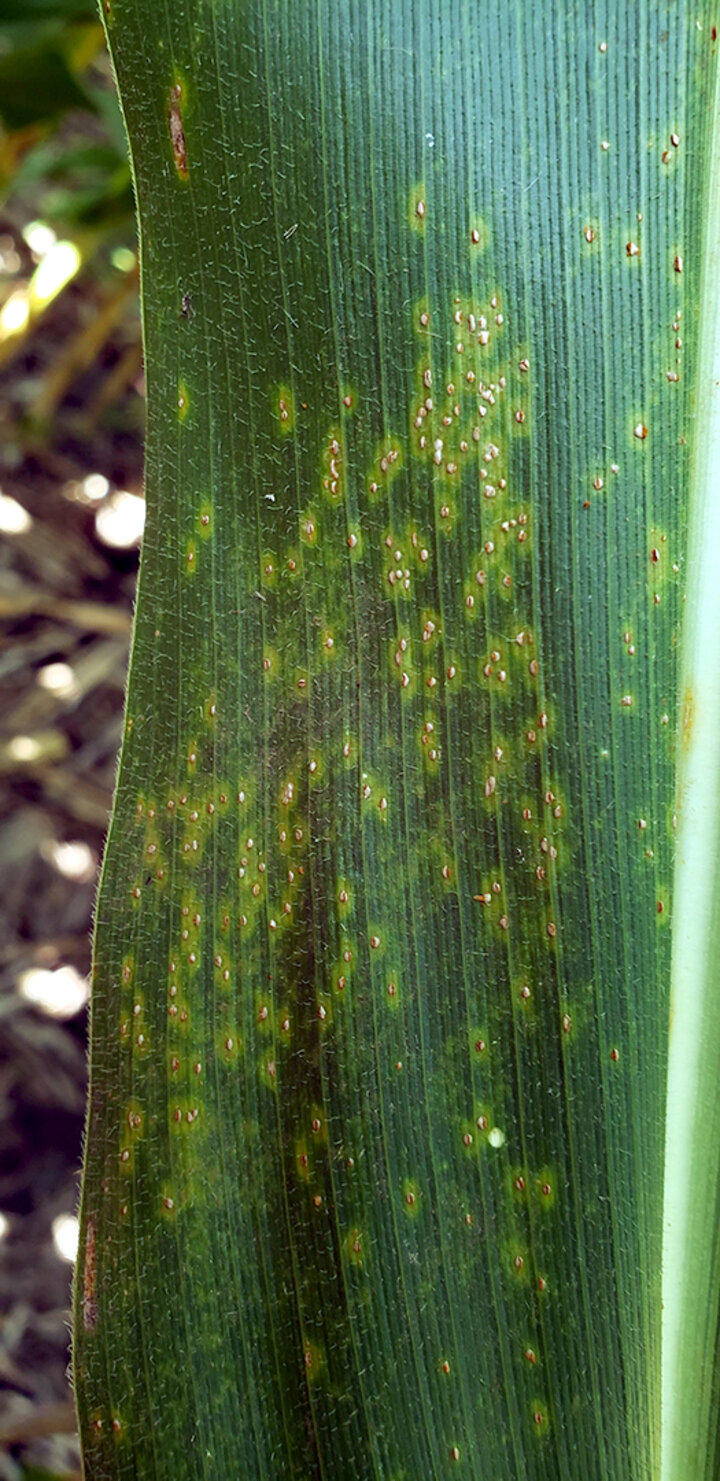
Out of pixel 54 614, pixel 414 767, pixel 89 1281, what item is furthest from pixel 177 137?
pixel 54 614

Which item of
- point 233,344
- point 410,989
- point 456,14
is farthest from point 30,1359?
point 456,14

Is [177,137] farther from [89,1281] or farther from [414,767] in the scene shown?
[89,1281]

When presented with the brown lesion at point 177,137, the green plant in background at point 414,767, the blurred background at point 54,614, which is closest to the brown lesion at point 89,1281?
the green plant in background at point 414,767

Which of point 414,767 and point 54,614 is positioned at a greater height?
point 54,614

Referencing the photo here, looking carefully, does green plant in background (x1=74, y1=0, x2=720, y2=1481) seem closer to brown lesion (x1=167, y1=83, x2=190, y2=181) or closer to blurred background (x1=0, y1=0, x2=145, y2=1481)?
brown lesion (x1=167, y1=83, x2=190, y2=181)

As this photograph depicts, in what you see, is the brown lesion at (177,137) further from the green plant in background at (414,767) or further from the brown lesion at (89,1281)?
the brown lesion at (89,1281)

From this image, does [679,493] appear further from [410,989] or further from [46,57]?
[46,57]
